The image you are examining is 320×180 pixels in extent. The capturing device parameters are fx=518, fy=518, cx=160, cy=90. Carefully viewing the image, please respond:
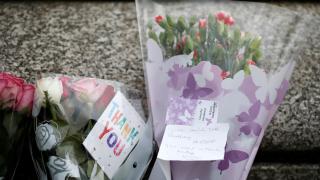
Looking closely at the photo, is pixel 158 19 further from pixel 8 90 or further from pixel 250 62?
pixel 8 90

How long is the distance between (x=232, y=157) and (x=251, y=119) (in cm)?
8

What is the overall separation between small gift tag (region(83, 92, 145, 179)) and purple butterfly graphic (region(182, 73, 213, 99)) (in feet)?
0.42

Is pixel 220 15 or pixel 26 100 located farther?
pixel 220 15

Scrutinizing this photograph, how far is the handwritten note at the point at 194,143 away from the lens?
97 centimetres

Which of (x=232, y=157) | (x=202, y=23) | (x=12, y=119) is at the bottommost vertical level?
(x=232, y=157)

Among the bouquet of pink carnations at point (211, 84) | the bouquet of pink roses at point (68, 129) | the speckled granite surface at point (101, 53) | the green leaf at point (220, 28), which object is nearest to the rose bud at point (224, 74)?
the bouquet of pink carnations at point (211, 84)

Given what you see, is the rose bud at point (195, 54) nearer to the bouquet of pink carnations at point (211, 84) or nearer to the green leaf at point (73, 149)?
the bouquet of pink carnations at point (211, 84)

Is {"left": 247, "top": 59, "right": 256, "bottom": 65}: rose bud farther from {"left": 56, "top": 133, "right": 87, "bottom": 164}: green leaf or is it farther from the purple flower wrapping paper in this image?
{"left": 56, "top": 133, "right": 87, "bottom": 164}: green leaf

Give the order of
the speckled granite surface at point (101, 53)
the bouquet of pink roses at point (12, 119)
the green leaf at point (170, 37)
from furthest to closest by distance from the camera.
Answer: the speckled granite surface at point (101, 53) → the green leaf at point (170, 37) → the bouquet of pink roses at point (12, 119)

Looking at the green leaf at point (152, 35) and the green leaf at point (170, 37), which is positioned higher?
the green leaf at point (152, 35)

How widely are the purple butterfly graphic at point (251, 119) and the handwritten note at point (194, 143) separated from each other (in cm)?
3

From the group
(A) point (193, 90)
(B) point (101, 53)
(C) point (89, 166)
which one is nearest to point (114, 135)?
(C) point (89, 166)

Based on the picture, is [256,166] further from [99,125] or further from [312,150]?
A: [99,125]

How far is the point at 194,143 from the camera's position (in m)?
0.99
